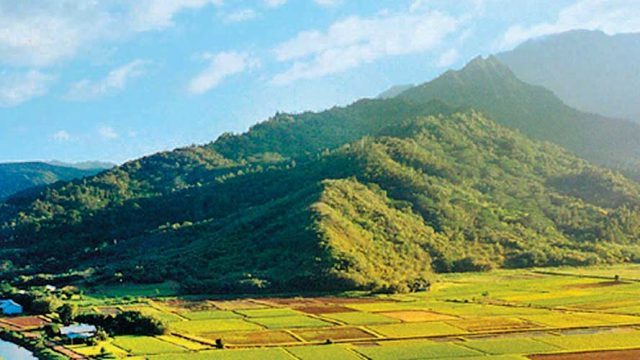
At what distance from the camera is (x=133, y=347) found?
60.3m

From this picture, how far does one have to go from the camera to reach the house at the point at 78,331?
209ft

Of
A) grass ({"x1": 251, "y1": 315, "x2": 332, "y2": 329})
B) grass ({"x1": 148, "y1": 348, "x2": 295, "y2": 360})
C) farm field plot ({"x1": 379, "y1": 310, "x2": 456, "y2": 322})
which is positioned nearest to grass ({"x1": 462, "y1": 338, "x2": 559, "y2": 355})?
farm field plot ({"x1": 379, "y1": 310, "x2": 456, "y2": 322})

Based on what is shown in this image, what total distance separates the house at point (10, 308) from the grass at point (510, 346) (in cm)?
4972

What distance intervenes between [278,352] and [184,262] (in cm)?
5495

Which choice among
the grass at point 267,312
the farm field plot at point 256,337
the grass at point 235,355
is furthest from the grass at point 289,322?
the grass at point 235,355

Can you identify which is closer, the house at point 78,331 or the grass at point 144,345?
the grass at point 144,345

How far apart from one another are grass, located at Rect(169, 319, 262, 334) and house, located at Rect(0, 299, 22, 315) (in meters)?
22.1

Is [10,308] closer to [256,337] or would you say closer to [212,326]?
[212,326]

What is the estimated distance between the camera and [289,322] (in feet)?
238

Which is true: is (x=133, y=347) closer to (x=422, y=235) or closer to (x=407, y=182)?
(x=422, y=235)

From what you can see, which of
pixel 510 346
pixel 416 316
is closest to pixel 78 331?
pixel 416 316

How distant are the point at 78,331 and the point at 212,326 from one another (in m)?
12.1

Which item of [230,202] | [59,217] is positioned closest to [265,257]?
[230,202]

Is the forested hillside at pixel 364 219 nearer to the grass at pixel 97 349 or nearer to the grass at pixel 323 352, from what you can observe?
the grass at pixel 97 349
